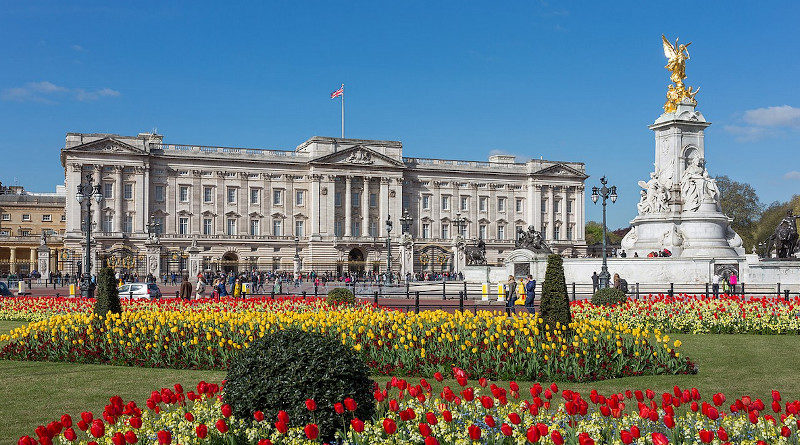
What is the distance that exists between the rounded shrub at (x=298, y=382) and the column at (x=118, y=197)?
3077 inches

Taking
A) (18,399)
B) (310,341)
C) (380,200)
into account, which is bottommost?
(18,399)

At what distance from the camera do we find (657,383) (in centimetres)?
1170

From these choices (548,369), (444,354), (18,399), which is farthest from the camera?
(444,354)

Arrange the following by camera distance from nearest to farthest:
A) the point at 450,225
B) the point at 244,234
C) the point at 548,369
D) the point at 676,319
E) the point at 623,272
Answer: the point at 548,369 → the point at 676,319 → the point at 623,272 → the point at 244,234 → the point at 450,225

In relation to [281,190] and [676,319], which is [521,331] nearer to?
[676,319]

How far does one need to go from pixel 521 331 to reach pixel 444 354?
162cm

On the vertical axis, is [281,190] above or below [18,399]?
above

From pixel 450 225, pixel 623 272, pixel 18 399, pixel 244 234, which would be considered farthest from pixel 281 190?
pixel 18 399

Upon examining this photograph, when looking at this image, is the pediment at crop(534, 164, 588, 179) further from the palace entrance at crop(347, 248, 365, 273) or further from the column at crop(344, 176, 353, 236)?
→ the palace entrance at crop(347, 248, 365, 273)

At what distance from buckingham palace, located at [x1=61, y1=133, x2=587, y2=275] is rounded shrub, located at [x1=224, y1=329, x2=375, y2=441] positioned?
69790 mm

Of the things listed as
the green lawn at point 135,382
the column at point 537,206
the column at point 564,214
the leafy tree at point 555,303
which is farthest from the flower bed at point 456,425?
the column at point 564,214

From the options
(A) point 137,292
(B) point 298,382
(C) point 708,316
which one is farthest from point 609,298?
(A) point 137,292

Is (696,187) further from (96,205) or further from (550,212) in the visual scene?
(550,212)

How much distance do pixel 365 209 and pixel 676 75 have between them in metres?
55.5
